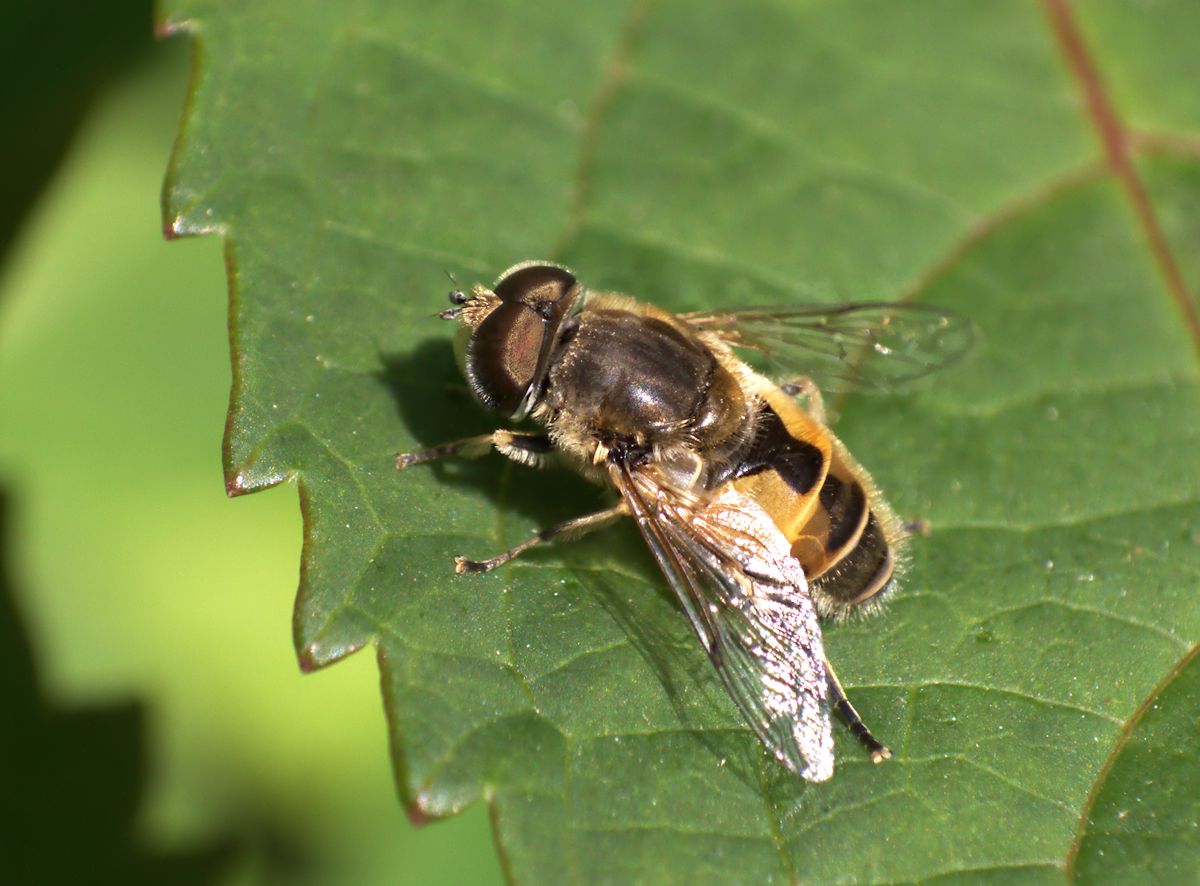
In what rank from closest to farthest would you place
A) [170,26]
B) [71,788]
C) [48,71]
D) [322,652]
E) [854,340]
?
[322,652]
[170,26]
[854,340]
[71,788]
[48,71]

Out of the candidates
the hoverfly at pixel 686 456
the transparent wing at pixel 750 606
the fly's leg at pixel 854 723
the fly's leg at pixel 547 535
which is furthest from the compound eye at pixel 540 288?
the fly's leg at pixel 854 723

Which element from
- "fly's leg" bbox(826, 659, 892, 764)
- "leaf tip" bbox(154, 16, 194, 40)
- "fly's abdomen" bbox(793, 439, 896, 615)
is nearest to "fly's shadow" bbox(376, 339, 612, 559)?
"fly's abdomen" bbox(793, 439, 896, 615)

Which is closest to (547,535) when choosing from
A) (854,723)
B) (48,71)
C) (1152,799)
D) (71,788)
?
(854,723)

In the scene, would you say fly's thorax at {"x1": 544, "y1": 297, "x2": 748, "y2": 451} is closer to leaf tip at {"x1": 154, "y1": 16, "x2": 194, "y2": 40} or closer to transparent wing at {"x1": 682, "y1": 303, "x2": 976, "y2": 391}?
transparent wing at {"x1": 682, "y1": 303, "x2": 976, "y2": 391}

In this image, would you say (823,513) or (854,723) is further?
(823,513)

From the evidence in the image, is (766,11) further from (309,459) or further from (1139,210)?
(309,459)

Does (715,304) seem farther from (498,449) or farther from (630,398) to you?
(498,449)

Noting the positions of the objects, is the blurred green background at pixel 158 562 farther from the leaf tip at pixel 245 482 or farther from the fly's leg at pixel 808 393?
the fly's leg at pixel 808 393

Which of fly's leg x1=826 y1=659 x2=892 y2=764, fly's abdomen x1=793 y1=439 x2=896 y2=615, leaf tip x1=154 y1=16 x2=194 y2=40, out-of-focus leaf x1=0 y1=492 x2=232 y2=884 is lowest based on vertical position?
out-of-focus leaf x1=0 y1=492 x2=232 y2=884
